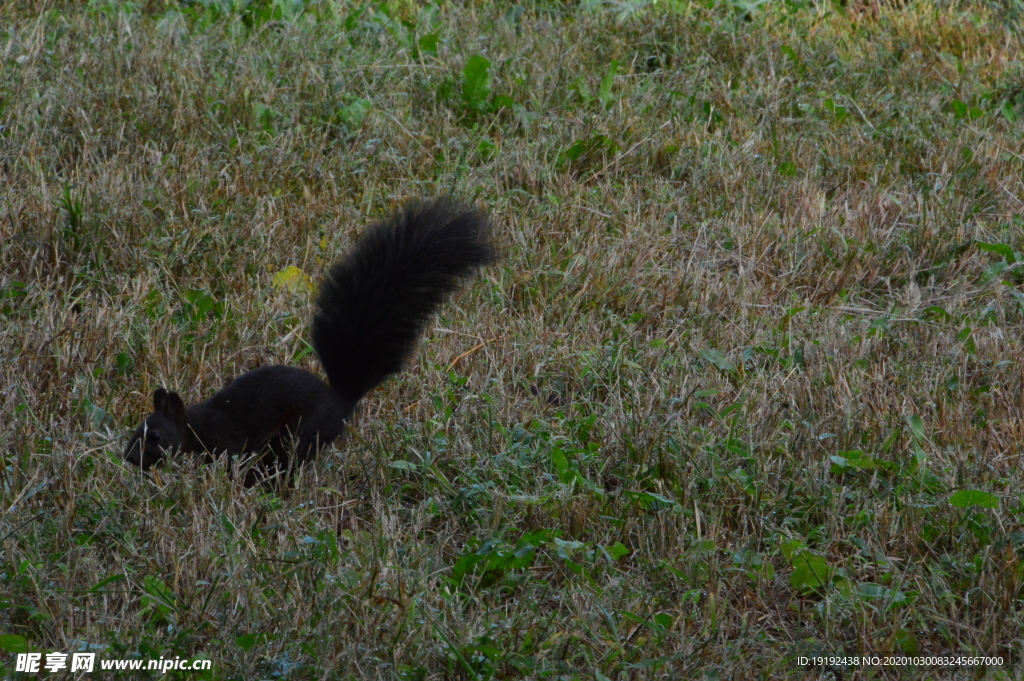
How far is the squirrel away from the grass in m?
0.17

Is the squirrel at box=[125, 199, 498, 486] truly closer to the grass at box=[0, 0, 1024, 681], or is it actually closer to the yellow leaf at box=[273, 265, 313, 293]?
the grass at box=[0, 0, 1024, 681]

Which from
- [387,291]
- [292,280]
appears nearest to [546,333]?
[387,291]

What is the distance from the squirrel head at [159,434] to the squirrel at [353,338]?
0.13 m

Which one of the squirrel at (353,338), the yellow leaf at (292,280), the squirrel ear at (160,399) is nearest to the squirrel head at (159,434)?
the squirrel ear at (160,399)

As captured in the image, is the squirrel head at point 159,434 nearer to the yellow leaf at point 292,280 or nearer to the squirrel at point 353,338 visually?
the squirrel at point 353,338

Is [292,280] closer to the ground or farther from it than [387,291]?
closer to the ground

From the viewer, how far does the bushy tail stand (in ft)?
11.9

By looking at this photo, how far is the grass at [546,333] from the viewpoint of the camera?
279 cm

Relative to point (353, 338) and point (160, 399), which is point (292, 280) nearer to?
point (353, 338)

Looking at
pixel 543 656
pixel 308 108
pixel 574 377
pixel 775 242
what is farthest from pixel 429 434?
pixel 308 108

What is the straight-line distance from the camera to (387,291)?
363 centimetres

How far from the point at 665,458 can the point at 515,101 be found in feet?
10.2

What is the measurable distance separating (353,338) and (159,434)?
2.27 ft

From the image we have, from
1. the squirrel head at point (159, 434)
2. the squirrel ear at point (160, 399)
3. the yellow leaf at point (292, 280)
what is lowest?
the yellow leaf at point (292, 280)
